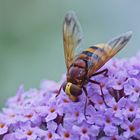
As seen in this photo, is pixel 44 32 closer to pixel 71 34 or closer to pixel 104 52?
pixel 71 34

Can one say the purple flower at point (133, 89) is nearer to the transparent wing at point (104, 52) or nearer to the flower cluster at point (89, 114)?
the flower cluster at point (89, 114)

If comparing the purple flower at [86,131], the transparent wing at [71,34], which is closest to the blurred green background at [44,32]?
the transparent wing at [71,34]

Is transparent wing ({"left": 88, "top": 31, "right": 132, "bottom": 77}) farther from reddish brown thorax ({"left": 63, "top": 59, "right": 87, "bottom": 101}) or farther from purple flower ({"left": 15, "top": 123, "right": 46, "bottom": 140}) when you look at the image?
purple flower ({"left": 15, "top": 123, "right": 46, "bottom": 140})

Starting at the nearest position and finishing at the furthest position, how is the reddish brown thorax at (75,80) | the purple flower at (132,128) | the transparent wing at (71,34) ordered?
the purple flower at (132,128) < the reddish brown thorax at (75,80) < the transparent wing at (71,34)

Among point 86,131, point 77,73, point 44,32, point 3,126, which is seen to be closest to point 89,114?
point 86,131

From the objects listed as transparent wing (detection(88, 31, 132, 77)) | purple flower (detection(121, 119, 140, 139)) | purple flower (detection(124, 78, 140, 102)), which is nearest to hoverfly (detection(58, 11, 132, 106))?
transparent wing (detection(88, 31, 132, 77))

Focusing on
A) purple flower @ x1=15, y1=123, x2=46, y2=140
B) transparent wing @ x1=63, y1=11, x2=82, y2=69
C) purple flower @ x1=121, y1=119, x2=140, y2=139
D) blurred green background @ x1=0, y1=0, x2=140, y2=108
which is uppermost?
blurred green background @ x1=0, y1=0, x2=140, y2=108
